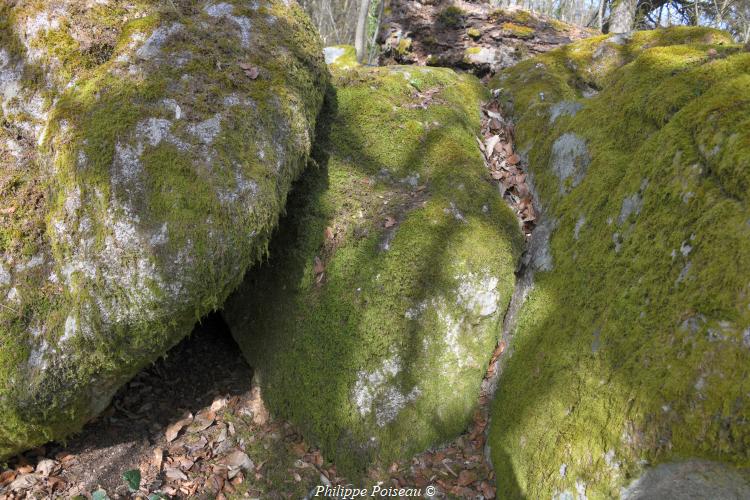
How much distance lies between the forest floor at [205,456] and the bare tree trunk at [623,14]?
667 centimetres

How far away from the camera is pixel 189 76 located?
12.1 feet

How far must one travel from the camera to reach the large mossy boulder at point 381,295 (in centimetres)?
376

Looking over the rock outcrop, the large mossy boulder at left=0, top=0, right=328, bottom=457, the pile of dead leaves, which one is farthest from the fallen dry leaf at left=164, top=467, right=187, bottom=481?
the rock outcrop

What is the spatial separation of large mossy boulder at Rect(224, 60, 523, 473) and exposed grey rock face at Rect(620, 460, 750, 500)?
5.23 ft

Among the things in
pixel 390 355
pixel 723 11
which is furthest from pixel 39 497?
pixel 723 11

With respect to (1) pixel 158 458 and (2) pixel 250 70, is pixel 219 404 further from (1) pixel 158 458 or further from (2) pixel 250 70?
(2) pixel 250 70

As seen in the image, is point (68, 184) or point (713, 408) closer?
point (713, 408)

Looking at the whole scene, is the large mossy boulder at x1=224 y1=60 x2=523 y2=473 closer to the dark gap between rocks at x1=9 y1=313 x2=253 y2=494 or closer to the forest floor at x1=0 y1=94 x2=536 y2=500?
the forest floor at x1=0 y1=94 x2=536 y2=500

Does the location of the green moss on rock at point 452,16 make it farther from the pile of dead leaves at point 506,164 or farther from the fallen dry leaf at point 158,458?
the fallen dry leaf at point 158,458

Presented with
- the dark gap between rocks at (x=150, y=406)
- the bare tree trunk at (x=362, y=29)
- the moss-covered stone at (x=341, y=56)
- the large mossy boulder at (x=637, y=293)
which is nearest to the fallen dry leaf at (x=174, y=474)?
the dark gap between rocks at (x=150, y=406)

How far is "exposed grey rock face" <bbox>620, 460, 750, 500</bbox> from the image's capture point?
1.95 metres

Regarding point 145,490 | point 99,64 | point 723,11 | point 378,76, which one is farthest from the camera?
point 723,11

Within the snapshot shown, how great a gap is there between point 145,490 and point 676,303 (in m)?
3.96

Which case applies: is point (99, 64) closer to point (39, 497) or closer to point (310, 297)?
point (310, 297)
